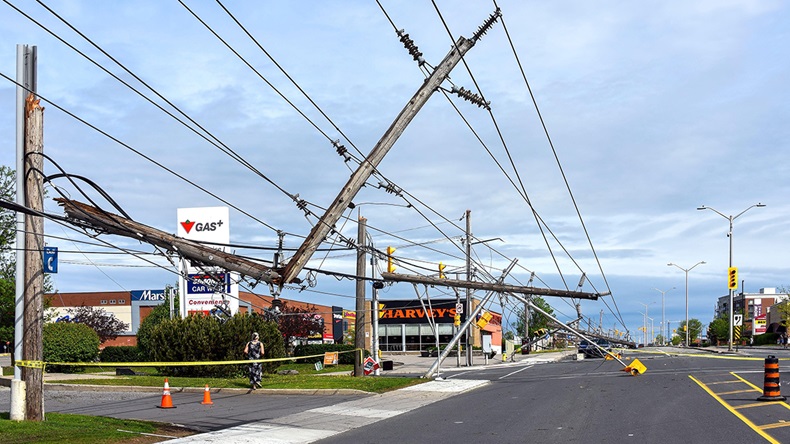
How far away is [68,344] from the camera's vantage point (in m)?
36.4

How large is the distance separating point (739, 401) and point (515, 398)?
5.64 meters

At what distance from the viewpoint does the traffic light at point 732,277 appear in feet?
174

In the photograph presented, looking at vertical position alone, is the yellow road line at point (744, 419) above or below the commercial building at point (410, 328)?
above

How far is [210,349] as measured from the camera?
31.7m

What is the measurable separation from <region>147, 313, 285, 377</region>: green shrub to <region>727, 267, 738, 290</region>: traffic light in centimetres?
3323

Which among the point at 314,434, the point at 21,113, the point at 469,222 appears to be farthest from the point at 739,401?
the point at 469,222

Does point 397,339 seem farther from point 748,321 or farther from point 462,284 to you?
point 748,321

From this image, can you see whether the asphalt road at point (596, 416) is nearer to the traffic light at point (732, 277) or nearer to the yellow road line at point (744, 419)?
the yellow road line at point (744, 419)

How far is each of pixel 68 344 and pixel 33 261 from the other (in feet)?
77.5

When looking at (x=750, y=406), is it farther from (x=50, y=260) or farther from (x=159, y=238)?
(x=50, y=260)

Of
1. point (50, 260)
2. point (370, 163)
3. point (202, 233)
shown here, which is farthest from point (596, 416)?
point (202, 233)

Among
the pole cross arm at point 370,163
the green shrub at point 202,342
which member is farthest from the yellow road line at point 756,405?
the green shrub at point 202,342

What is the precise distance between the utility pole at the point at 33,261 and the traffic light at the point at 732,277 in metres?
47.0

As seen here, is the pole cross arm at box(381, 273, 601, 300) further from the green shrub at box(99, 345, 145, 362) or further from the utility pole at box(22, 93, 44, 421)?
the green shrub at box(99, 345, 145, 362)
